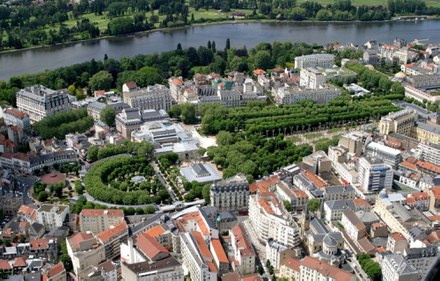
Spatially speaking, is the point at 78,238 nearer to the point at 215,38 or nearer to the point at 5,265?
the point at 5,265

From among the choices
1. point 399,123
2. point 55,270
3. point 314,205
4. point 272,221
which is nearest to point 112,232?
point 55,270

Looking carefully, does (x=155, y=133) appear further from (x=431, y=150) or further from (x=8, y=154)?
(x=431, y=150)

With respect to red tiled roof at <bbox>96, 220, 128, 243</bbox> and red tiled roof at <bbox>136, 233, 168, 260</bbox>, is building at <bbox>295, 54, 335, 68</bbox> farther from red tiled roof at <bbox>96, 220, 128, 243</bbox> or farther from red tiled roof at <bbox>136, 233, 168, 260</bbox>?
red tiled roof at <bbox>136, 233, 168, 260</bbox>

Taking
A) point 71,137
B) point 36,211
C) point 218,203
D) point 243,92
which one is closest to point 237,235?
point 218,203

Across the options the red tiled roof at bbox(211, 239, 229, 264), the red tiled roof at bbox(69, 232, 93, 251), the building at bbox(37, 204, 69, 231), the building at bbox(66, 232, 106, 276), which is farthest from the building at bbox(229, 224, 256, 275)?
the building at bbox(37, 204, 69, 231)

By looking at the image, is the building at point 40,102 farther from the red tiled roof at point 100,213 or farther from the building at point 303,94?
the building at point 303,94

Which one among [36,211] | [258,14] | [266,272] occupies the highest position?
[258,14]
